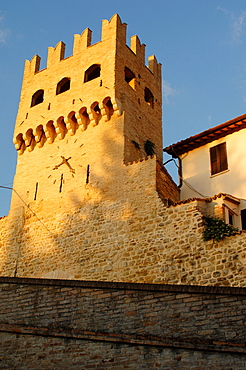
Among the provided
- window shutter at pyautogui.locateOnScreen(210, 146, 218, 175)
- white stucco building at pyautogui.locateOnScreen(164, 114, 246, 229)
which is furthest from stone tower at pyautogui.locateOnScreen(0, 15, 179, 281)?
window shutter at pyautogui.locateOnScreen(210, 146, 218, 175)

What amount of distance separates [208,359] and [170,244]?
826 cm

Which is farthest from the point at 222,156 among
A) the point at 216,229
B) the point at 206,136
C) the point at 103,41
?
the point at 103,41

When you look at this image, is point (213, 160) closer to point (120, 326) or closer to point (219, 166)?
point (219, 166)

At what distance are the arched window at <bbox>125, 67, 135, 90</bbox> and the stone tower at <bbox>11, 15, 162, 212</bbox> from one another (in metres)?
0.05

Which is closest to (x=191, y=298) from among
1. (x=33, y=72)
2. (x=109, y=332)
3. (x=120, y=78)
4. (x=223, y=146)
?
(x=109, y=332)

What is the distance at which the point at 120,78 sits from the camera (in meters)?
22.8

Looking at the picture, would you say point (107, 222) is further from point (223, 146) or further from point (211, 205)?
point (223, 146)

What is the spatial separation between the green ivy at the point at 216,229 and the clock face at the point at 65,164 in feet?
22.0

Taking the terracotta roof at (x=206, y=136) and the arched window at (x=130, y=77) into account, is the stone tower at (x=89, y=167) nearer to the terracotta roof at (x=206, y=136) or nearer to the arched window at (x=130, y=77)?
the arched window at (x=130, y=77)

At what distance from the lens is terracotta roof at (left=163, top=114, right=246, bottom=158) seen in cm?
1989

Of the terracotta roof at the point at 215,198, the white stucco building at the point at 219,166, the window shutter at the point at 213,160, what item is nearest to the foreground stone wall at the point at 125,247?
the terracotta roof at the point at 215,198

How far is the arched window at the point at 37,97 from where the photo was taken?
25984mm

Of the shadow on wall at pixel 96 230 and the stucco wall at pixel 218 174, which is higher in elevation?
the stucco wall at pixel 218 174

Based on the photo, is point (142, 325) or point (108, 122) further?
point (108, 122)
